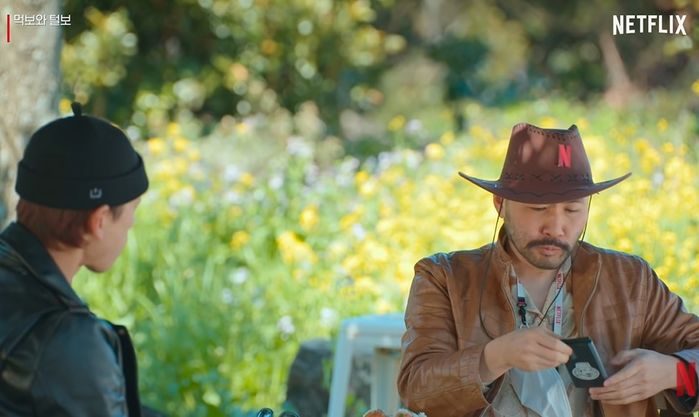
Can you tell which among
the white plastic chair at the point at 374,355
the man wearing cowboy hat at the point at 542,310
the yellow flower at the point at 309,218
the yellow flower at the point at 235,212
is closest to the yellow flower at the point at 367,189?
the yellow flower at the point at 309,218

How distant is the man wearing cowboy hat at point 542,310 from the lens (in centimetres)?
262

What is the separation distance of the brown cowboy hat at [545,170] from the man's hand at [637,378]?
1.26 feet

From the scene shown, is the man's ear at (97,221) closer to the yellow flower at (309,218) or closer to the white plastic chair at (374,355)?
the white plastic chair at (374,355)

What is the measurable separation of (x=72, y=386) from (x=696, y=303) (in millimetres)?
3089

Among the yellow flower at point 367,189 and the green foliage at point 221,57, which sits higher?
the green foliage at point 221,57

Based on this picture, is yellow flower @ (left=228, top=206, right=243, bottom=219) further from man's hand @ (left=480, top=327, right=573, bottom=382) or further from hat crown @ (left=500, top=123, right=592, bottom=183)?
man's hand @ (left=480, top=327, right=573, bottom=382)

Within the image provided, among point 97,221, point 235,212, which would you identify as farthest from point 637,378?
point 235,212

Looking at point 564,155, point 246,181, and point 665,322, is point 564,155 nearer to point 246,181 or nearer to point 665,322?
point 665,322

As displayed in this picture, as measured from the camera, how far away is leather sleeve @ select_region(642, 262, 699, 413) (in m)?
2.75

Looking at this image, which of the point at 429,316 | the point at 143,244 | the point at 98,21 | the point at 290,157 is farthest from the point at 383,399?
the point at 98,21

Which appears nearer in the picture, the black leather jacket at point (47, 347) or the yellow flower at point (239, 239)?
the black leather jacket at point (47, 347)

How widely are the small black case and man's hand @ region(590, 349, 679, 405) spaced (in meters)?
0.03

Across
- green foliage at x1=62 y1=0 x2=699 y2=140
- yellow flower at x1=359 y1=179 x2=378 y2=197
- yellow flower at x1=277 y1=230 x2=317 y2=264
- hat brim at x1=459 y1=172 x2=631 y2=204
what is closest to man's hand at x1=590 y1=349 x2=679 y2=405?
hat brim at x1=459 y1=172 x2=631 y2=204

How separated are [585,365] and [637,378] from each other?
0.13 meters
